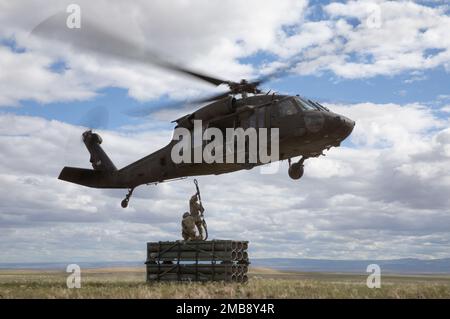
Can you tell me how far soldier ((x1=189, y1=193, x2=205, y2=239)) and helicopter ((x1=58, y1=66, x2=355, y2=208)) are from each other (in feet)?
7.83

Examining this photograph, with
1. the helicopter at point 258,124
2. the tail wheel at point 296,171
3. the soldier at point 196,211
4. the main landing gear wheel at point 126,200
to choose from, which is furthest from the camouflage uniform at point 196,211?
the main landing gear wheel at point 126,200

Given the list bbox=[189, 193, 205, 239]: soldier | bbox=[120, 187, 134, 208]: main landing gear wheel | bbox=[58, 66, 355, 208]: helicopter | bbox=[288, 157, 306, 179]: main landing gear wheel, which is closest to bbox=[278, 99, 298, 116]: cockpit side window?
bbox=[58, 66, 355, 208]: helicopter

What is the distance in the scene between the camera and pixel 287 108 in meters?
18.9

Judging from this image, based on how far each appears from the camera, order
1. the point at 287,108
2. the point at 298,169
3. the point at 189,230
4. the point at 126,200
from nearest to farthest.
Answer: the point at 189,230
the point at 287,108
the point at 298,169
the point at 126,200

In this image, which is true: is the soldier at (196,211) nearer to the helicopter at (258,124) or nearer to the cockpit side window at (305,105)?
the helicopter at (258,124)

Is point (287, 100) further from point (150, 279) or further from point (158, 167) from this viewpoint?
point (150, 279)

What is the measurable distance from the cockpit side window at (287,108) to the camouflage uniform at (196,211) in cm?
457

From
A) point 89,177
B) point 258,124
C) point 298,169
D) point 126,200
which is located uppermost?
point 258,124

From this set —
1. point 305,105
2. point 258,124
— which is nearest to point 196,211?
point 258,124

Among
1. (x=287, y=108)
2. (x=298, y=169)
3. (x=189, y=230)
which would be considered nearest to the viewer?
(x=189, y=230)

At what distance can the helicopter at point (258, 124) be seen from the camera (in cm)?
1841

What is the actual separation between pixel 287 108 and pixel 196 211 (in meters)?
5.17

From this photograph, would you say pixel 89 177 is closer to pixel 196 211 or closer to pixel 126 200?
pixel 126 200
